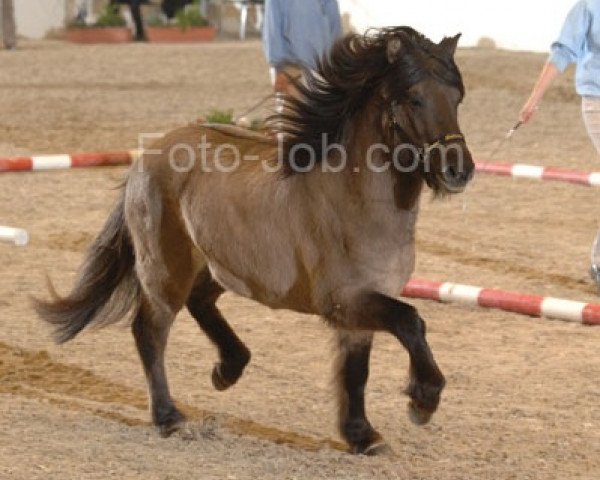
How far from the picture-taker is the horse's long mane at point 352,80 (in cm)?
458

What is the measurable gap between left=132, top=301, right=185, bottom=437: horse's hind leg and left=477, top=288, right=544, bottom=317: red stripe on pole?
7.34 ft

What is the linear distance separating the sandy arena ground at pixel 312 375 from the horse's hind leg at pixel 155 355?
0.30 ft

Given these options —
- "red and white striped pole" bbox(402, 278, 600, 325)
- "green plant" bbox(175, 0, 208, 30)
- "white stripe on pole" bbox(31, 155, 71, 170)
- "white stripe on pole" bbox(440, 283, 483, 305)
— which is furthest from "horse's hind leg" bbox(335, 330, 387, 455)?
"green plant" bbox(175, 0, 208, 30)

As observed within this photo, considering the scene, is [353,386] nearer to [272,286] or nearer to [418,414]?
[418,414]

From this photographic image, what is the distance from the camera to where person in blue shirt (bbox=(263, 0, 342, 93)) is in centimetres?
838

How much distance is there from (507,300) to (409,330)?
2.55 m

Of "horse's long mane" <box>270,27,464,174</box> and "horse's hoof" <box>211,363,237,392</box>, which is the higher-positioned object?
"horse's long mane" <box>270,27,464,174</box>

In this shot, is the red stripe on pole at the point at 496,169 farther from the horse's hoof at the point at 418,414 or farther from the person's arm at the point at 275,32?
the horse's hoof at the point at 418,414

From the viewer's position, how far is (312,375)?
594 centimetres

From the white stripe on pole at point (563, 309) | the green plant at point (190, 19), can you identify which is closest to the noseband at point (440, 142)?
the white stripe on pole at point (563, 309)

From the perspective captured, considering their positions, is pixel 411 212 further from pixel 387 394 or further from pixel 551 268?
pixel 551 268

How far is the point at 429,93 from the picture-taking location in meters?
4.54

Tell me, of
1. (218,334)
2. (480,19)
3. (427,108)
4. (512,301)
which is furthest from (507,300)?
(480,19)

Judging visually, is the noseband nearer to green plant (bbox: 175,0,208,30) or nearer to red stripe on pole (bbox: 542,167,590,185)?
red stripe on pole (bbox: 542,167,590,185)
